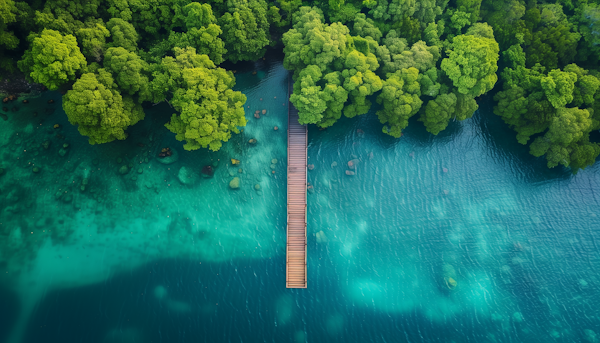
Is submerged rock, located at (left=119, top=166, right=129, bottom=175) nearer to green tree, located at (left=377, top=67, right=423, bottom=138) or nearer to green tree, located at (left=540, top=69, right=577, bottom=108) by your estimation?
green tree, located at (left=377, top=67, right=423, bottom=138)

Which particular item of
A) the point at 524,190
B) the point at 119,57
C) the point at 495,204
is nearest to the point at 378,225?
the point at 495,204

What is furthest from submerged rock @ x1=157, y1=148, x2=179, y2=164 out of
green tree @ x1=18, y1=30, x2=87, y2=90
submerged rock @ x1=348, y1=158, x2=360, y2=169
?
submerged rock @ x1=348, y1=158, x2=360, y2=169

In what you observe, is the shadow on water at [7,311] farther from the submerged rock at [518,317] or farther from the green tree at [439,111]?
the submerged rock at [518,317]

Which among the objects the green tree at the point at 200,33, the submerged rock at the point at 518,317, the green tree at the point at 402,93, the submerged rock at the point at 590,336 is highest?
the green tree at the point at 200,33

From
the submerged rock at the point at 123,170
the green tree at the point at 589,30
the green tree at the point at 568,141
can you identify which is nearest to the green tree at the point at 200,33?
the submerged rock at the point at 123,170

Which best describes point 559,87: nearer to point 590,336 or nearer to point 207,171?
point 590,336

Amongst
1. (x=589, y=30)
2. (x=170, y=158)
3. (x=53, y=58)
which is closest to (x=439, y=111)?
(x=589, y=30)
